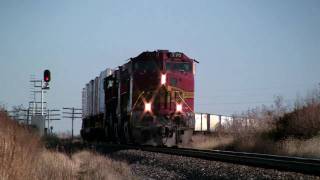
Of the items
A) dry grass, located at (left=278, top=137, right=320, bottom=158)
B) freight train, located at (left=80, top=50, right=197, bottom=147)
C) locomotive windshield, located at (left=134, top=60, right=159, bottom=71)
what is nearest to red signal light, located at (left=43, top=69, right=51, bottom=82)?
freight train, located at (left=80, top=50, right=197, bottom=147)

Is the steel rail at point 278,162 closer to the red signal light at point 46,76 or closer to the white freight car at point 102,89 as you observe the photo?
the red signal light at point 46,76

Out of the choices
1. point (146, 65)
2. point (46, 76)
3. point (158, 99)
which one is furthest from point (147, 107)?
point (46, 76)

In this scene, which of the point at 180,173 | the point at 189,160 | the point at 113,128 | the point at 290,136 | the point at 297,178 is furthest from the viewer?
the point at 113,128

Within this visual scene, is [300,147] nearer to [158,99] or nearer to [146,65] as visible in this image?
[158,99]

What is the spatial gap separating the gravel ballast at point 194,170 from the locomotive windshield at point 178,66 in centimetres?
693

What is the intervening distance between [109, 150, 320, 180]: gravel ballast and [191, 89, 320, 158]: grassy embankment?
4.31m

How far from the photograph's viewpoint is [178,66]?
25172 mm

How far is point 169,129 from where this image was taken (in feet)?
79.0

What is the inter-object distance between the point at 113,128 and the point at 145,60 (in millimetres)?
5731

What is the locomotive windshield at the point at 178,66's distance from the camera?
25.0 metres

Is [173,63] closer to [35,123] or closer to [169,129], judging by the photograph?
[169,129]

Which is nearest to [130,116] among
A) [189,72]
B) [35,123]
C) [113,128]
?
[189,72]

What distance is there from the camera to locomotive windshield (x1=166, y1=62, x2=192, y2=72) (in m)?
25.0

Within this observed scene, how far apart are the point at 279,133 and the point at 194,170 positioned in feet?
36.9
